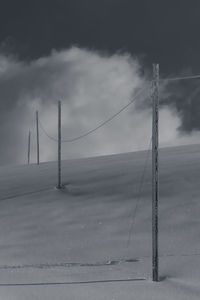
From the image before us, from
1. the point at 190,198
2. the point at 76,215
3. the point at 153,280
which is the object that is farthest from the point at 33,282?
the point at 190,198

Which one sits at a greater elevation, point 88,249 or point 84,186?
point 84,186

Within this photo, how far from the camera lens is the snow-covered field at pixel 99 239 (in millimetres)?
9992

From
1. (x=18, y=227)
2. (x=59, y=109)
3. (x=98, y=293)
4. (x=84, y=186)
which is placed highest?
(x=59, y=109)

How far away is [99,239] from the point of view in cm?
1383

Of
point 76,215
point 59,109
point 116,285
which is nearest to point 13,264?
point 116,285

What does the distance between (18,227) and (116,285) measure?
21.3 feet

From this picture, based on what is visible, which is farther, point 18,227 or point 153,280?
point 18,227

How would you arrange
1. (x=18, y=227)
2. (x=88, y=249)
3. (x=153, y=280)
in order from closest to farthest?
(x=153, y=280), (x=88, y=249), (x=18, y=227)

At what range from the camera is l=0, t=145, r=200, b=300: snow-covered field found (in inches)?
393

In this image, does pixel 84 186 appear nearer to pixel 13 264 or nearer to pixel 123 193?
pixel 123 193

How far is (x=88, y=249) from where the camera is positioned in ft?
42.9

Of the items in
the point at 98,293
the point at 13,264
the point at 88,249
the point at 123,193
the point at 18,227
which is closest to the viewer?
the point at 98,293

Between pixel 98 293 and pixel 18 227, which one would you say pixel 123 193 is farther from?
pixel 98 293

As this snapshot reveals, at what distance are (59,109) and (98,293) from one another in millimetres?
11040
